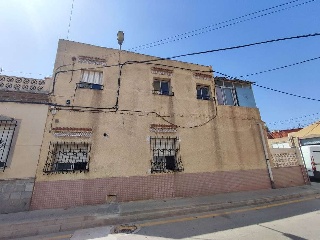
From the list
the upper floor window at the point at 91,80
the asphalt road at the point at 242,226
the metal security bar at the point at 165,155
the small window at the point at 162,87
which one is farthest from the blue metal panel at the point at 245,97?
the upper floor window at the point at 91,80

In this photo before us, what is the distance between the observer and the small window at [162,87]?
10461 mm

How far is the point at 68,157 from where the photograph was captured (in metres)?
7.97

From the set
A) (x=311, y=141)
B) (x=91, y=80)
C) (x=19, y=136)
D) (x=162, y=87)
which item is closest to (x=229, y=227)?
(x=162, y=87)

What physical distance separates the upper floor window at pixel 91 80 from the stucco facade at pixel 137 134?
0.05 meters

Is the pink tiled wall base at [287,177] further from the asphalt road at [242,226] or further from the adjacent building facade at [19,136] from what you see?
the adjacent building facade at [19,136]

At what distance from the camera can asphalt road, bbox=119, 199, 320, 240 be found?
16.0 feet

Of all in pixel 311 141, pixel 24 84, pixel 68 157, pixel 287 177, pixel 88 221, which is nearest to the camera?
pixel 88 221

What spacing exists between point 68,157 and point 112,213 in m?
3.18

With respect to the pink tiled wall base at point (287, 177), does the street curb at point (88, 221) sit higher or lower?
lower

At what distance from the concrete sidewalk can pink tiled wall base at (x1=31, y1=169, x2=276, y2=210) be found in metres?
0.39

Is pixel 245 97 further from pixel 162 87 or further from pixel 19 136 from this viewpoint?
pixel 19 136

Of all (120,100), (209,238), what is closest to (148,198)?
(209,238)

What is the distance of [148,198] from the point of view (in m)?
8.26

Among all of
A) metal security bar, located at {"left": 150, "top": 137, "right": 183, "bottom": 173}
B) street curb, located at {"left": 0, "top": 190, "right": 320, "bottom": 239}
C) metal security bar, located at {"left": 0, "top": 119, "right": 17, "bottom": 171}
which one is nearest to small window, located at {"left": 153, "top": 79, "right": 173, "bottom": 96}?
metal security bar, located at {"left": 150, "top": 137, "right": 183, "bottom": 173}
